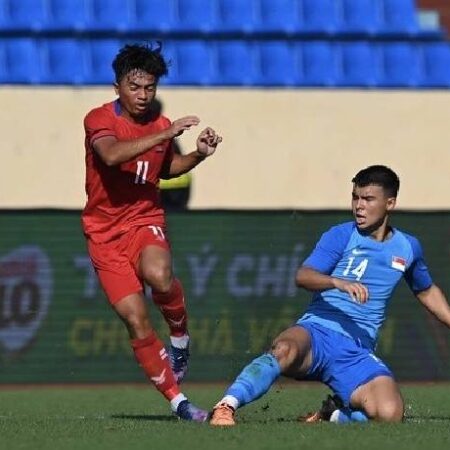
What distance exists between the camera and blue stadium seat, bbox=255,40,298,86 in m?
16.6

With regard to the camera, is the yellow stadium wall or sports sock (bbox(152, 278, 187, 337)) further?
the yellow stadium wall

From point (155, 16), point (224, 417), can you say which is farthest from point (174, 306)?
point (155, 16)

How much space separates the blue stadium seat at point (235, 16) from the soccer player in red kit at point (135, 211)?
7.72m

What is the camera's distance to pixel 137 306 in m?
8.82

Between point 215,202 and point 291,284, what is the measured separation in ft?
9.01

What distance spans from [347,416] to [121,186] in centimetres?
178

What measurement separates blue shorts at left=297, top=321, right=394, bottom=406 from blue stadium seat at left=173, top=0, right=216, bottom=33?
8379 mm

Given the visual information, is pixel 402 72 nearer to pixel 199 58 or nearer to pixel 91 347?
pixel 199 58

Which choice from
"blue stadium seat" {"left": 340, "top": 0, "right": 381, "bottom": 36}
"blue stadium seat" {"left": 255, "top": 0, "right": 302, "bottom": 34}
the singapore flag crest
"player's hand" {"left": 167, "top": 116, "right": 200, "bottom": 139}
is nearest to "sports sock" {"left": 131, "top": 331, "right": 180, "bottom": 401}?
"player's hand" {"left": 167, "top": 116, "right": 200, "bottom": 139}

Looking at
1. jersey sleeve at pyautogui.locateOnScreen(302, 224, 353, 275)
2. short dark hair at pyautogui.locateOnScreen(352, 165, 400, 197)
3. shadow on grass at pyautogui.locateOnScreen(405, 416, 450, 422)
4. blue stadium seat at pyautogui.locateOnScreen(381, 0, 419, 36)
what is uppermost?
blue stadium seat at pyautogui.locateOnScreen(381, 0, 419, 36)

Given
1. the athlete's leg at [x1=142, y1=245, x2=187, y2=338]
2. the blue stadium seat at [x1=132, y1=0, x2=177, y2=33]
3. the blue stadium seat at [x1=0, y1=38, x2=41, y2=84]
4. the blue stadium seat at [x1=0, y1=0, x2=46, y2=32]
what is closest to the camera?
the athlete's leg at [x1=142, y1=245, x2=187, y2=338]

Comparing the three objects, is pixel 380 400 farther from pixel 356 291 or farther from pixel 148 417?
pixel 148 417

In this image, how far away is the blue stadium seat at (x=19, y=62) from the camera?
1614 centimetres

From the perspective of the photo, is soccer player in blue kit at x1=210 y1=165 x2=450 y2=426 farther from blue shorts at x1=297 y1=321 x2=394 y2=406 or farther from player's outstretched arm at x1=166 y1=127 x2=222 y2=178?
player's outstretched arm at x1=166 y1=127 x2=222 y2=178
